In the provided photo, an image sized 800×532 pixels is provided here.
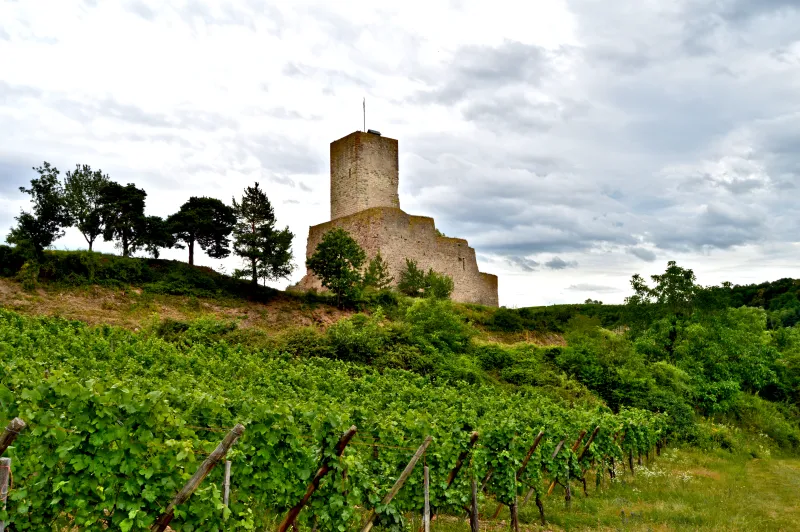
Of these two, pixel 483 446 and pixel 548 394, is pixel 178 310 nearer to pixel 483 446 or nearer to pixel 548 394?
pixel 548 394

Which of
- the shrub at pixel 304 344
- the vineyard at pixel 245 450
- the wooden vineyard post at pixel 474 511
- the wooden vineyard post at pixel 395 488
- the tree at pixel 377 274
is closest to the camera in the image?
the vineyard at pixel 245 450

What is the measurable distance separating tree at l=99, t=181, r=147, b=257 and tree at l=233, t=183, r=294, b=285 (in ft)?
14.4

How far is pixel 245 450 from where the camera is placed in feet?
21.5

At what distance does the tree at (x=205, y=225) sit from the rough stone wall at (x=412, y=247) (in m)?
6.63

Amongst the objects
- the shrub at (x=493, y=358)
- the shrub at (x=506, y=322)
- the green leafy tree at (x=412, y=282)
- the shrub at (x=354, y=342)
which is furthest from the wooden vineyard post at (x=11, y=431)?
the shrub at (x=506, y=322)

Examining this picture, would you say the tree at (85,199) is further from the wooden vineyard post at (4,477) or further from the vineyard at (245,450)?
the wooden vineyard post at (4,477)

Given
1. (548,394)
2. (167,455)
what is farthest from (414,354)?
(167,455)

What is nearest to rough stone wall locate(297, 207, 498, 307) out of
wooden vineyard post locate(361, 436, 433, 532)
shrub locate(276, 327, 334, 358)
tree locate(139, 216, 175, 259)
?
tree locate(139, 216, 175, 259)

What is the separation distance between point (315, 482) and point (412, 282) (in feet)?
94.4

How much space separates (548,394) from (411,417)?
41.5 ft

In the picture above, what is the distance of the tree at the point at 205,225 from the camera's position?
3122cm

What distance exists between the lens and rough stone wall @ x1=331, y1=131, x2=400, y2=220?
1506 inches

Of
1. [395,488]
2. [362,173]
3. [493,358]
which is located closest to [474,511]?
[395,488]

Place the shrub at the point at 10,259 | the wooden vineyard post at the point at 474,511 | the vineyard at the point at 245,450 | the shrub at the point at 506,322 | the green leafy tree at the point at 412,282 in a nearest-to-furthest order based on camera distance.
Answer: the vineyard at the point at 245,450 < the wooden vineyard post at the point at 474,511 < the shrub at the point at 10,259 < the shrub at the point at 506,322 < the green leafy tree at the point at 412,282
